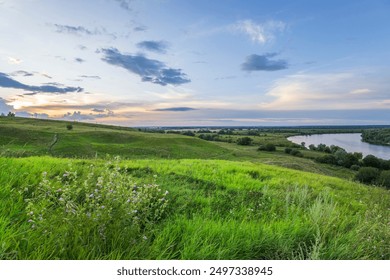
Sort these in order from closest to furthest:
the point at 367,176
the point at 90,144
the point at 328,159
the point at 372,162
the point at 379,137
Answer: the point at 90,144, the point at 367,176, the point at 372,162, the point at 328,159, the point at 379,137

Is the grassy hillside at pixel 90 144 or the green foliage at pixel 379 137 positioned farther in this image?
the green foliage at pixel 379 137

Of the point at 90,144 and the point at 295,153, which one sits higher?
the point at 90,144

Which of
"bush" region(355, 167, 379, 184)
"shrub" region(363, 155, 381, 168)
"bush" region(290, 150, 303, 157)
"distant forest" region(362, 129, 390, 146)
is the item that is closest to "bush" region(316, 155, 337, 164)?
"bush" region(290, 150, 303, 157)

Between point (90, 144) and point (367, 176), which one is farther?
point (367, 176)

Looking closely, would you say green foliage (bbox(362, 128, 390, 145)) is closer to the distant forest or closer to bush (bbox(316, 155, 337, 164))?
the distant forest

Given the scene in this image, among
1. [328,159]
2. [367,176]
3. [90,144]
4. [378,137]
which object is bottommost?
[367,176]

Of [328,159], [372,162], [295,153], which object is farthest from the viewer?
[295,153]

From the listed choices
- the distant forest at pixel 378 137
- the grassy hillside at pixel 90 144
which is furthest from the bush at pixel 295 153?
the distant forest at pixel 378 137

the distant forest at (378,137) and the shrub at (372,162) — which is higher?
the distant forest at (378,137)

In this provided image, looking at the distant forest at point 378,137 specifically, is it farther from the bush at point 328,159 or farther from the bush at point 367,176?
the bush at point 367,176

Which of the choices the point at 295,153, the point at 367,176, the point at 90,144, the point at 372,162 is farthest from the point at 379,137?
the point at 90,144

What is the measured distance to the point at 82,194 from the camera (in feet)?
19.5

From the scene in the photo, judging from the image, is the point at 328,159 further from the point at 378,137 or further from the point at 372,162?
the point at 378,137
